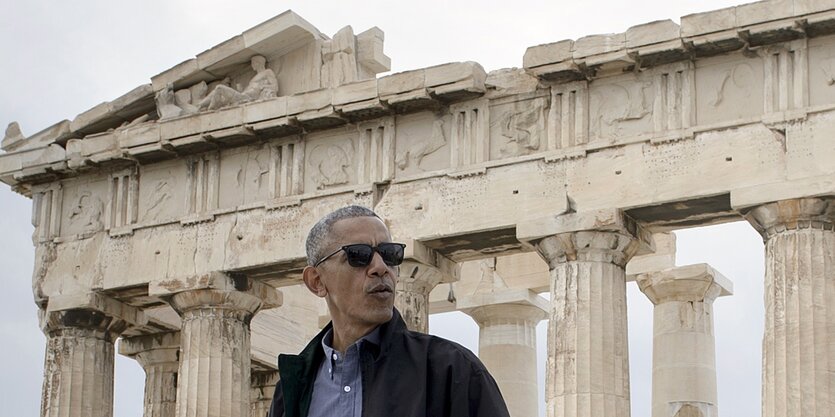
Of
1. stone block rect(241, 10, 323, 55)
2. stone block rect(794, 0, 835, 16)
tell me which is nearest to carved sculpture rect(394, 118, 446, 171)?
stone block rect(241, 10, 323, 55)

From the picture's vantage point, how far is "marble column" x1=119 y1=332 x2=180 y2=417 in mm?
25422

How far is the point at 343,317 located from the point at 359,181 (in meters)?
15.5

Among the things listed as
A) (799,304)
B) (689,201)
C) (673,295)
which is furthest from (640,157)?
(673,295)

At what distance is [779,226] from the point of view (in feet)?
57.6

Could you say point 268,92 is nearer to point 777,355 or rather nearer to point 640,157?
point 640,157

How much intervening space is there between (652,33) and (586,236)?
2369 mm

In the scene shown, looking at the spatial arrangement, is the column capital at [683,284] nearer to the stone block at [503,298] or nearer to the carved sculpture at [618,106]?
the stone block at [503,298]

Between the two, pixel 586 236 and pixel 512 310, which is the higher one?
pixel 512 310

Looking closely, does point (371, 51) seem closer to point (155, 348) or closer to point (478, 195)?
point (478, 195)

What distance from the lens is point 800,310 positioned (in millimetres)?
17156

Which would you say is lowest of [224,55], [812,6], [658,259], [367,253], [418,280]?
[367,253]

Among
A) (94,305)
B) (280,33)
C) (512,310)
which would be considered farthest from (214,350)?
(512,310)

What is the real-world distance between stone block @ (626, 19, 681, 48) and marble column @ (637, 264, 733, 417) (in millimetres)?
5447

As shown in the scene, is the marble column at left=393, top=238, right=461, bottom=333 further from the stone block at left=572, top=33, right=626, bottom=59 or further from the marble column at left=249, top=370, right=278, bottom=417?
the marble column at left=249, top=370, right=278, bottom=417
